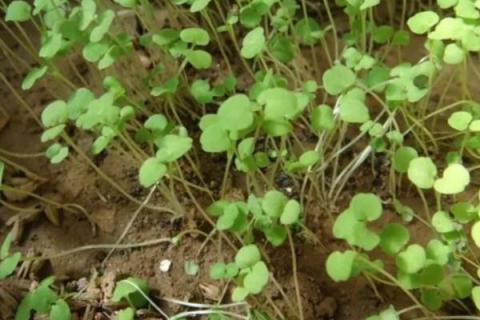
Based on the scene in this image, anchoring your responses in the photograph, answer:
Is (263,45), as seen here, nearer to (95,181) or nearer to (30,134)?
(95,181)

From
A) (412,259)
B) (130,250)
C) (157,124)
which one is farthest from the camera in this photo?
(130,250)

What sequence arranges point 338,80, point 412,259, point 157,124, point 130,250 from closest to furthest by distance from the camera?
point 412,259
point 338,80
point 157,124
point 130,250

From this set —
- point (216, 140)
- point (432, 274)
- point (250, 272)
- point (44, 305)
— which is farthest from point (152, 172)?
point (432, 274)

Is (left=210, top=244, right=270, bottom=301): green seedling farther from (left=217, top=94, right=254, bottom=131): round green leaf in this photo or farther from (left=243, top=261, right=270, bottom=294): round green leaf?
(left=217, top=94, right=254, bottom=131): round green leaf

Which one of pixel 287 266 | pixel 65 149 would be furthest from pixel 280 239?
pixel 65 149

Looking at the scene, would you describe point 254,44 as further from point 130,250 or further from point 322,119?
point 130,250

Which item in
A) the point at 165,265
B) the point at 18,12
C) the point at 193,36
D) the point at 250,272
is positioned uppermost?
the point at 18,12
